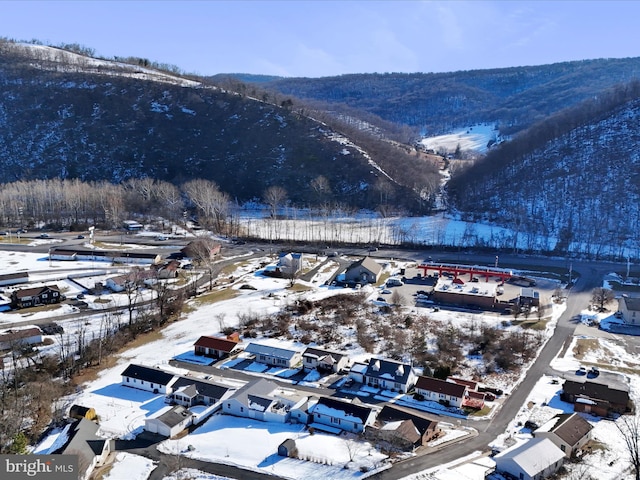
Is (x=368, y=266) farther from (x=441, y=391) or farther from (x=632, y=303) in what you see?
(x=441, y=391)

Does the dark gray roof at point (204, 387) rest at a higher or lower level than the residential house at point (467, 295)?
lower

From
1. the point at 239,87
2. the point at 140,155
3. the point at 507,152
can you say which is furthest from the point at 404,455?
the point at 239,87

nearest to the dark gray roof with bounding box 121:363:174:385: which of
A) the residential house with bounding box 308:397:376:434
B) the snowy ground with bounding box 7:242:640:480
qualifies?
the snowy ground with bounding box 7:242:640:480

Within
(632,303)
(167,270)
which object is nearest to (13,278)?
(167,270)

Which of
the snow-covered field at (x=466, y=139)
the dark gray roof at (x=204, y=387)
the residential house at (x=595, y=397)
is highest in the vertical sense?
the snow-covered field at (x=466, y=139)

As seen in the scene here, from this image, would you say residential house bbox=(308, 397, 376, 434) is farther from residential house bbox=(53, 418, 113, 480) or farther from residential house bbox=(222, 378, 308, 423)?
residential house bbox=(53, 418, 113, 480)

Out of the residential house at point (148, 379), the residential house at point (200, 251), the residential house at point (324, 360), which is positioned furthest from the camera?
the residential house at point (200, 251)

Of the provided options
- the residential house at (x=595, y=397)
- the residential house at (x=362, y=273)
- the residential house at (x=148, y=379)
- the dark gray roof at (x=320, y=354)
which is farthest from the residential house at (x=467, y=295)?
the residential house at (x=148, y=379)

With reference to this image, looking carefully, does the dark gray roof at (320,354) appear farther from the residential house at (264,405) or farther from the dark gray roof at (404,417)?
the dark gray roof at (404,417)
